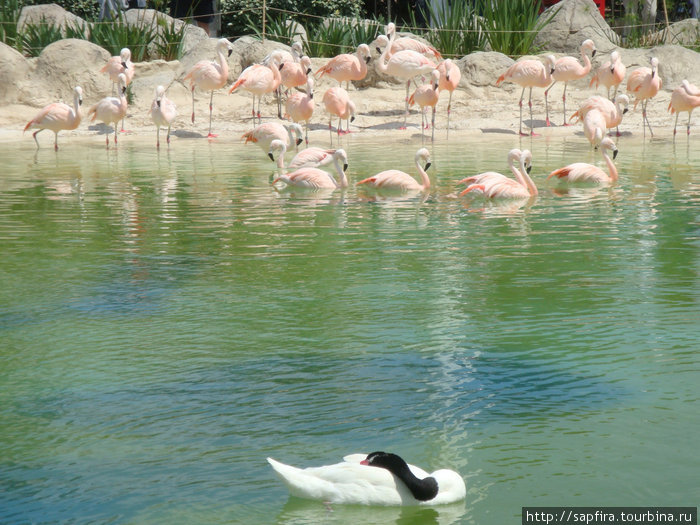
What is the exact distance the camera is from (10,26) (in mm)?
19234

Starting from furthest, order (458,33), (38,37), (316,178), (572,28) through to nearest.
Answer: (572,28)
(458,33)
(38,37)
(316,178)

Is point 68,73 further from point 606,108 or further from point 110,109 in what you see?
point 606,108

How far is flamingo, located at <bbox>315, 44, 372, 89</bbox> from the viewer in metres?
16.7

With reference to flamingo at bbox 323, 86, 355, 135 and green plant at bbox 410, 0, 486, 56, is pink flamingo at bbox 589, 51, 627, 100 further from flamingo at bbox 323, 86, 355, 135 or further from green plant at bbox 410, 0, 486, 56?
flamingo at bbox 323, 86, 355, 135

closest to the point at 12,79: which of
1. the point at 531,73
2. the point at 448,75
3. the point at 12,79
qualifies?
the point at 12,79

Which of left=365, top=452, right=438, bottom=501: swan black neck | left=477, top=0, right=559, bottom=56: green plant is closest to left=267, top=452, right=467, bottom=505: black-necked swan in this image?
left=365, top=452, right=438, bottom=501: swan black neck

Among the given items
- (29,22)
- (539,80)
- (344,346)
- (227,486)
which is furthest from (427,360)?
→ (29,22)

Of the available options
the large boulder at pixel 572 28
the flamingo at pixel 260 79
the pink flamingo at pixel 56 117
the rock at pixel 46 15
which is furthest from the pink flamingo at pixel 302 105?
the large boulder at pixel 572 28

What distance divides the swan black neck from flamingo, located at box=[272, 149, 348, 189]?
296 inches

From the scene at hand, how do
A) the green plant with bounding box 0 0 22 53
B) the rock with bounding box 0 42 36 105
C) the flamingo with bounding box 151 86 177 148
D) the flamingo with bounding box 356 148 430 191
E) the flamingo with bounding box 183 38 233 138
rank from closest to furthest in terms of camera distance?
the flamingo with bounding box 356 148 430 191, the flamingo with bounding box 151 86 177 148, the flamingo with bounding box 183 38 233 138, the rock with bounding box 0 42 36 105, the green plant with bounding box 0 0 22 53

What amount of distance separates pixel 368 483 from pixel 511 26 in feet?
57.0

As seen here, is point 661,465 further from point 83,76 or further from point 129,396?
point 83,76

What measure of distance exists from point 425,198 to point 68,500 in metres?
6.76

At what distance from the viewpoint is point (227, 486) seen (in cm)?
355
